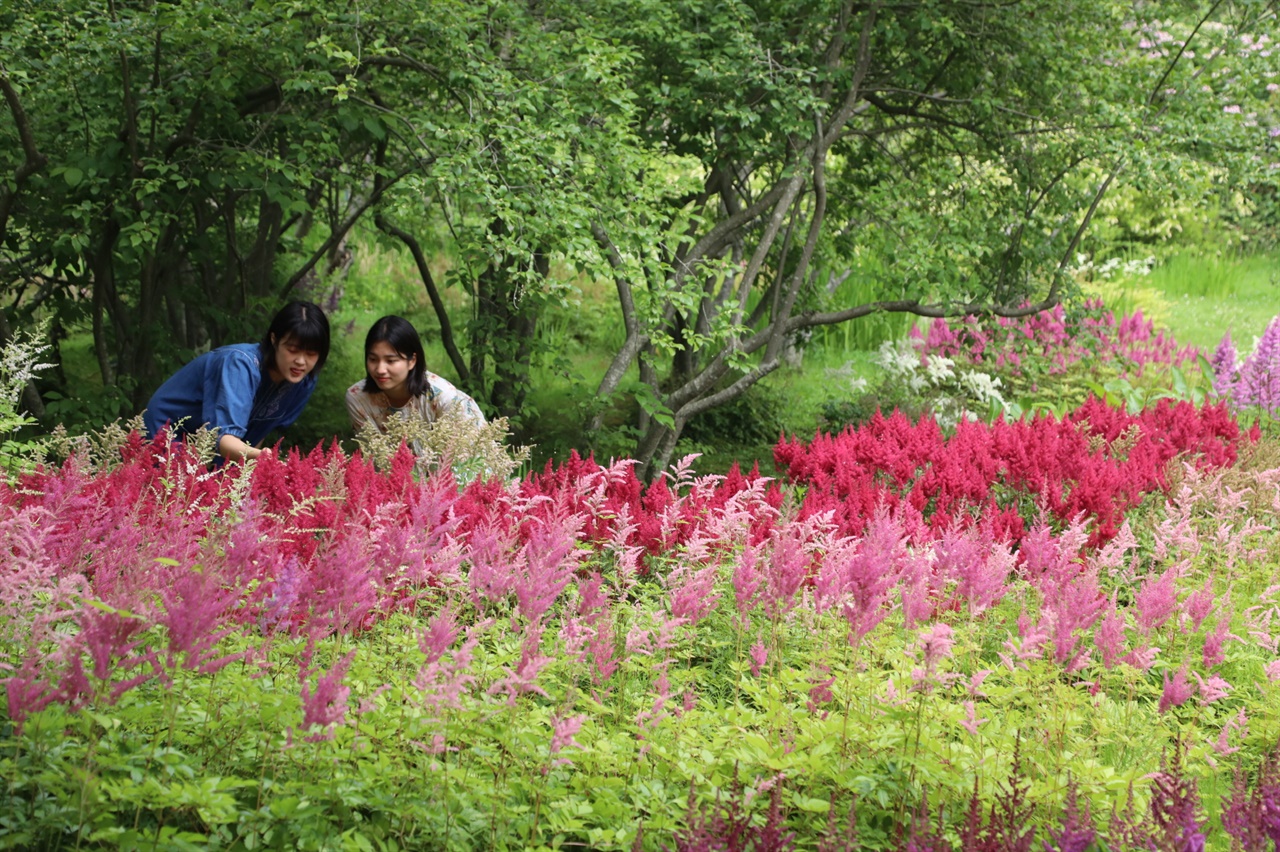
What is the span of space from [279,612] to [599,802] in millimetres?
787

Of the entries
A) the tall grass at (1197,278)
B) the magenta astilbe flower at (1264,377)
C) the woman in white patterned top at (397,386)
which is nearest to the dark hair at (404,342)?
the woman in white patterned top at (397,386)

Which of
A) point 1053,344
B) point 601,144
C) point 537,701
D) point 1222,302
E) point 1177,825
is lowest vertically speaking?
point 1222,302

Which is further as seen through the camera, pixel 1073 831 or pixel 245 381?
pixel 245 381

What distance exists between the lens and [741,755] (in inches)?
83.0

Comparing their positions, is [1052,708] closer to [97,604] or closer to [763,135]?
[97,604]

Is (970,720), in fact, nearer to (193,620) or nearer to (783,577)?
(783,577)

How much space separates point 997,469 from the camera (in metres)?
5.24

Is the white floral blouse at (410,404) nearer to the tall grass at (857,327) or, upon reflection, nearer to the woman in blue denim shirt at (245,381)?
the woman in blue denim shirt at (245,381)

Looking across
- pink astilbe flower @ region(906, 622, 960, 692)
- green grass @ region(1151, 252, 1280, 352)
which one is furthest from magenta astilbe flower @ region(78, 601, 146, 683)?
green grass @ region(1151, 252, 1280, 352)

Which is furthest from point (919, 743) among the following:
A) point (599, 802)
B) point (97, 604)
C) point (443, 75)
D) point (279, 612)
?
point (443, 75)

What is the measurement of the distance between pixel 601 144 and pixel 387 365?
166 centimetres

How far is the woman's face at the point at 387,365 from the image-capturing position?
5273 millimetres

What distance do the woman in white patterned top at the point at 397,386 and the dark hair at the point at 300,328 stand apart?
234 millimetres

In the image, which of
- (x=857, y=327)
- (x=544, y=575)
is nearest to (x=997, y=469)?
(x=544, y=575)
